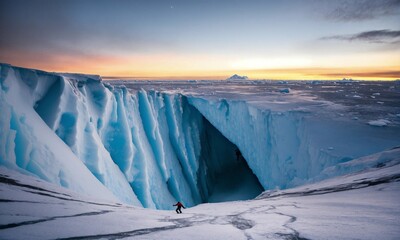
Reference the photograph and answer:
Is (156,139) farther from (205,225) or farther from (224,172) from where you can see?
(205,225)

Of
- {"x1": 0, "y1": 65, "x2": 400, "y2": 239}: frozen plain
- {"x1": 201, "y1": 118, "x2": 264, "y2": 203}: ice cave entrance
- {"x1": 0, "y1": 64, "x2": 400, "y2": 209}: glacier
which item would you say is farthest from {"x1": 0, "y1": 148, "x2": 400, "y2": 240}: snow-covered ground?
{"x1": 201, "y1": 118, "x2": 264, "y2": 203}: ice cave entrance

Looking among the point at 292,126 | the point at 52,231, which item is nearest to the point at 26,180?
the point at 52,231

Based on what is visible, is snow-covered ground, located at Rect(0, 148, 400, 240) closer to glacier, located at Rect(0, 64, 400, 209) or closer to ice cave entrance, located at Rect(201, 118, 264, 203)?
glacier, located at Rect(0, 64, 400, 209)

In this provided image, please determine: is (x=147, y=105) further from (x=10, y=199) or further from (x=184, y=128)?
(x=10, y=199)

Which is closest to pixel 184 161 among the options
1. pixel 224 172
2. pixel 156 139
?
pixel 156 139

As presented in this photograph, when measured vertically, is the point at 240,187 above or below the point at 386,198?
below

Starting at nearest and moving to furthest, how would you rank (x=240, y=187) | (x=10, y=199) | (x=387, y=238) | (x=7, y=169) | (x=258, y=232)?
(x=387, y=238)
(x=258, y=232)
(x=10, y=199)
(x=7, y=169)
(x=240, y=187)
